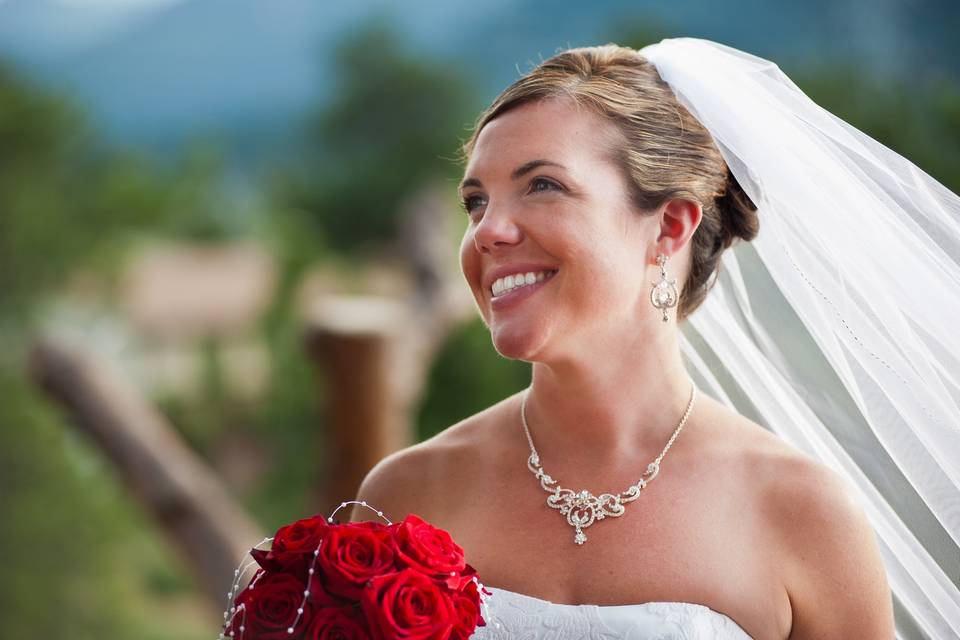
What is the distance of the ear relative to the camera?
1.73 m

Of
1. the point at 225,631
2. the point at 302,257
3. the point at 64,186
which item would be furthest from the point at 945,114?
the point at 64,186

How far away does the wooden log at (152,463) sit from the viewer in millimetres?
4266

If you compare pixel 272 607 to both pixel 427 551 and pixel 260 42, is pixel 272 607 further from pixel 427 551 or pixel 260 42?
pixel 260 42

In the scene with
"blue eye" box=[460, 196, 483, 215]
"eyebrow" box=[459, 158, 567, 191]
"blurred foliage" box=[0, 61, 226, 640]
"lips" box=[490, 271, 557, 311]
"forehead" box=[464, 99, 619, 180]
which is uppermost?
"forehead" box=[464, 99, 619, 180]

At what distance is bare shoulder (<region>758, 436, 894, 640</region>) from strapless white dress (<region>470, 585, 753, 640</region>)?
0.11 m

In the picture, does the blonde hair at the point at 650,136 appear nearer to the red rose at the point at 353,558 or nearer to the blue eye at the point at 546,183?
the blue eye at the point at 546,183

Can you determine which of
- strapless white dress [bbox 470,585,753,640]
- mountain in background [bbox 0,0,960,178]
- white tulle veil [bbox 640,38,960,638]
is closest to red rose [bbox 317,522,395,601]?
strapless white dress [bbox 470,585,753,640]

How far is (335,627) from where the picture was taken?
1.27 metres

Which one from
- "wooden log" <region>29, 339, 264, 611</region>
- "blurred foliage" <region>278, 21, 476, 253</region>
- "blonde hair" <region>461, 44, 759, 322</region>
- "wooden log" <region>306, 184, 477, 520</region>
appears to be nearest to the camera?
"blonde hair" <region>461, 44, 759, 322</region>

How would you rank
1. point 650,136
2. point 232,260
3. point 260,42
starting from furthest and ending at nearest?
point 260,42, point 232,260, point 650,136

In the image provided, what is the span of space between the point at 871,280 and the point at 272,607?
3.55 feet

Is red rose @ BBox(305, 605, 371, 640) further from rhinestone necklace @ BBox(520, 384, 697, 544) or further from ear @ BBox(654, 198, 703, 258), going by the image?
ear @ BBox(654, 198, 703, 258)

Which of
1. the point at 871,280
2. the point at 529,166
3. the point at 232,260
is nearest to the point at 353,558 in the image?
the point at 529,166

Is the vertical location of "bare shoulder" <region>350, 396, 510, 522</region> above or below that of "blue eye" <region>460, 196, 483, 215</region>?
below
